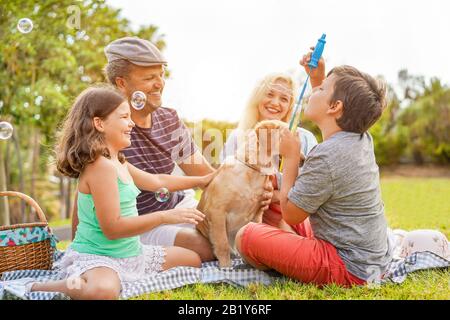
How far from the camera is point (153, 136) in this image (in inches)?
148

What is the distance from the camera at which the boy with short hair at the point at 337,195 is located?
2.83m

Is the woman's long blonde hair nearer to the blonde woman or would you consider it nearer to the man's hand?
the blonde woman

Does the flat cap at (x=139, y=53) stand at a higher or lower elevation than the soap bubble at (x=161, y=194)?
higher

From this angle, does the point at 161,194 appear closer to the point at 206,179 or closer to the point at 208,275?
the point at 206,179

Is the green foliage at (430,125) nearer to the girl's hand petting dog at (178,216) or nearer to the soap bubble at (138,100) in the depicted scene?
the soap bubble at (138,100)

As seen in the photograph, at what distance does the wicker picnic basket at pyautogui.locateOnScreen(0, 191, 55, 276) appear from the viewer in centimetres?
333

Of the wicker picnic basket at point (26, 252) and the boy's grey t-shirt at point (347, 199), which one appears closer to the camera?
the boy's grey t-shirt at point (347, 199)

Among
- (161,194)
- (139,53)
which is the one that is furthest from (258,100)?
(161,194)

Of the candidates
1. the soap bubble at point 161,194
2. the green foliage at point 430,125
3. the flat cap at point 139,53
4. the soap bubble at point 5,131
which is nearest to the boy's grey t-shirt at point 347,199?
the soap bubble at point 161,194

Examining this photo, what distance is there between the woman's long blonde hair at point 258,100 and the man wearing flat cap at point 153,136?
439mm

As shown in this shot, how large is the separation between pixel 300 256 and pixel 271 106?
4.63 ft

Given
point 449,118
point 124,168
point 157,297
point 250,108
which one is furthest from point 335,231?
point 449,118

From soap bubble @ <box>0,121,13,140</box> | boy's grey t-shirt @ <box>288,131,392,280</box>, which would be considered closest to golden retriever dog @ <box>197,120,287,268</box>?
boy's grey t-shirt @ <box>288,131,392,280</box>

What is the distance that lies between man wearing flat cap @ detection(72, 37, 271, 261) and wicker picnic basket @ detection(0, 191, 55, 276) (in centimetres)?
22
